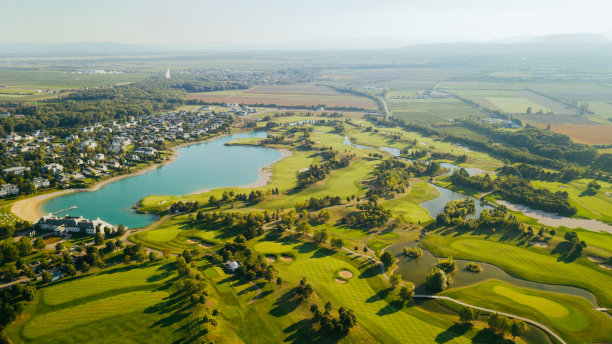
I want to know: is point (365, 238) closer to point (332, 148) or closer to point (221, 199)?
point (221, 199)

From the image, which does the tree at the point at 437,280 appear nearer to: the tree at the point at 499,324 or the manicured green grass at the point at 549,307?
the manicured green grass at the point at 549,307

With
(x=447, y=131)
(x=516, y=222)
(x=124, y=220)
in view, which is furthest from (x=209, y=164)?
(x=447, y=131)

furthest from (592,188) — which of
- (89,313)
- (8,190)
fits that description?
(8,190)

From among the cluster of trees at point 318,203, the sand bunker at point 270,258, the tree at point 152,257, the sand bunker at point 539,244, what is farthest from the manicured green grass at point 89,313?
the sand bunker at point 539,244

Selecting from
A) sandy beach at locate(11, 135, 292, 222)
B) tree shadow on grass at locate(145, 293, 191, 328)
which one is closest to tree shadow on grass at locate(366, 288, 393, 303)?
tree shadow on grass at locate(145, 293, 191, 328)

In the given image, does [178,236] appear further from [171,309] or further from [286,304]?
[286,304]

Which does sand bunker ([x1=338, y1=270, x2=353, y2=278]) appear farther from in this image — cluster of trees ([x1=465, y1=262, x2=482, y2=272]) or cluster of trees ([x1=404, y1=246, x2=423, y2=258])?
cluster of trees ([x1=465, y1=262, x2=482, y2=272])
